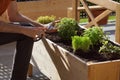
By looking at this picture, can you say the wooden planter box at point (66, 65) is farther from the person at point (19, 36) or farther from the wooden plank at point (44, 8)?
the wooden plank at point (44, 8)

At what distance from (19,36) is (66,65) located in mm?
437

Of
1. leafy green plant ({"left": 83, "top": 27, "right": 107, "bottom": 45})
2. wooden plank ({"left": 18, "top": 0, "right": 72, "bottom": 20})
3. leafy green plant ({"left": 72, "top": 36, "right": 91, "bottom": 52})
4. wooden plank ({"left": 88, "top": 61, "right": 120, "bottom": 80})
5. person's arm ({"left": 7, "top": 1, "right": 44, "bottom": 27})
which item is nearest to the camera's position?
wooden plank ({"left": 88, "top": 61, "right": 120, "bottom": 80})

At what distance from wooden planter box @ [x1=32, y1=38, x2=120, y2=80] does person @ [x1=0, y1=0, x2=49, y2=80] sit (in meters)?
0.22

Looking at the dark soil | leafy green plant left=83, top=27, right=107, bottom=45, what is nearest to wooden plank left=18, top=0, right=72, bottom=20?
the dark soil

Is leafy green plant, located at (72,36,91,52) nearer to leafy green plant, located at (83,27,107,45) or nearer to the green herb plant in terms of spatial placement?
the green herb plant

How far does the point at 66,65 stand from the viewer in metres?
2.76

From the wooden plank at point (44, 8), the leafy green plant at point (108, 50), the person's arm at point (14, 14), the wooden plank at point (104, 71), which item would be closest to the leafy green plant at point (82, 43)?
the leafy green plant at point (108, 50)

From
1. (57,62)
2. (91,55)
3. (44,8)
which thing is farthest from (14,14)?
(44,8)

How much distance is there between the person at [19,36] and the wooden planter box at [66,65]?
0.22 metres

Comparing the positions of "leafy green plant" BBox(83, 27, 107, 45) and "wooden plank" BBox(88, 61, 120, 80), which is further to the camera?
"leafy green plant" BBox(83, 27, 107, 45)

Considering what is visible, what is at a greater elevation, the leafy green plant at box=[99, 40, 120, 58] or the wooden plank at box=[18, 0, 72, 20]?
A: the leafy green plant at box=[99, 40, 120, 58]

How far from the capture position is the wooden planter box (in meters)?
2.46

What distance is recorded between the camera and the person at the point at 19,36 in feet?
8.64

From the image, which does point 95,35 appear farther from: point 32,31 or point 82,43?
point 32,31
